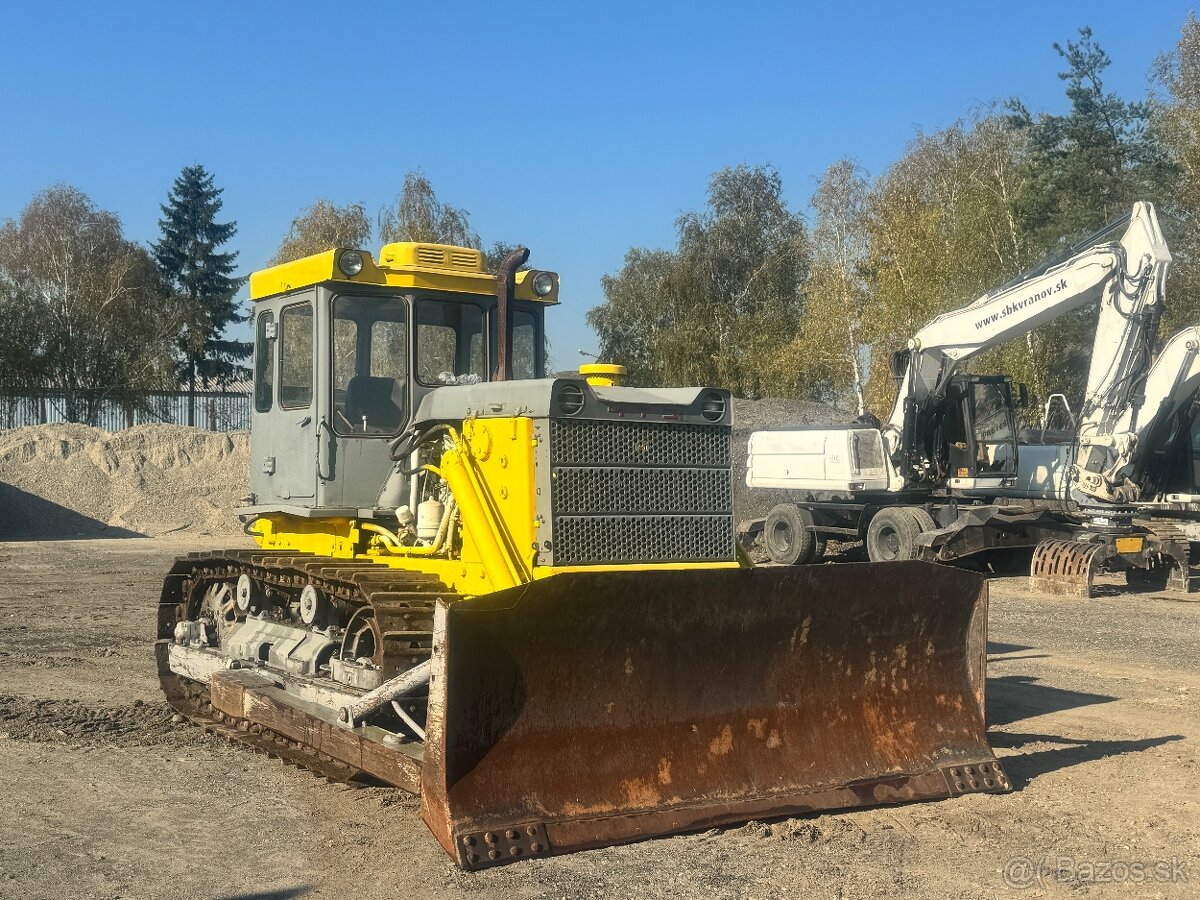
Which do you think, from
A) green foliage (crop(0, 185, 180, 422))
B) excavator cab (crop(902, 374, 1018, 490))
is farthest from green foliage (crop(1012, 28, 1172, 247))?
green foliage (crop(0, 185, 180, 422))

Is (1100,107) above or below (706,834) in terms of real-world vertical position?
above

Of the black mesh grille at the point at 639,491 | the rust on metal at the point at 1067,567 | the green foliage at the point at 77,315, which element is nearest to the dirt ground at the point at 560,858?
the black mesh grille at the point at 639,491

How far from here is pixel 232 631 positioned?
862cm

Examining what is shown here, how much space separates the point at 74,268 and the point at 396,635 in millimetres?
43937

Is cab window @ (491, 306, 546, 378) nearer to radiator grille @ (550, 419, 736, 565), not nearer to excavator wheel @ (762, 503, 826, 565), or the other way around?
radiator grille @ (550, 419, 736, 565)

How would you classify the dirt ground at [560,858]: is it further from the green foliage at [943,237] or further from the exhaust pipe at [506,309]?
the green foliage at [943,237]

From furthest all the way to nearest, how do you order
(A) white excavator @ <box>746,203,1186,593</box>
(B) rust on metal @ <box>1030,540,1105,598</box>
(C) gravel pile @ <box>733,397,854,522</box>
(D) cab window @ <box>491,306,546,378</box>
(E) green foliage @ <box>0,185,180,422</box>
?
1. (E) green foliage @ <box>0,185,180,422</box>
2. (C) gravel pile @ <box>733,397,854,522</box>
3. (A) white excavator @ <box>746,203,1186,593</box>
4. (B) rust on metal @ <box>1030,540,1105,598</box>
5. (D) cab window @ <box>491,306,546,378</box>

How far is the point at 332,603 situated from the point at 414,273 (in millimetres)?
2004

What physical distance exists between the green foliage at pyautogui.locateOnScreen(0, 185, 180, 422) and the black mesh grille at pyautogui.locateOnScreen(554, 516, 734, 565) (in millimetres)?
33514

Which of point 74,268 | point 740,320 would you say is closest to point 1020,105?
point 740,320

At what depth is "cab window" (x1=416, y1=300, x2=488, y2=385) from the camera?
25.1 ft

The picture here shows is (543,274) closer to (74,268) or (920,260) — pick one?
(920,260)

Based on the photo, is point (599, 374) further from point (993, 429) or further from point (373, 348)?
point (993, 429)

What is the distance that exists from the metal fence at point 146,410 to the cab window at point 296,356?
27.7 meters
